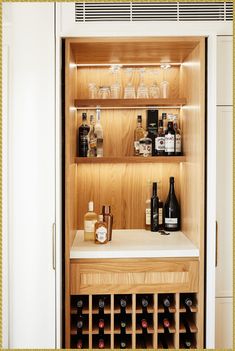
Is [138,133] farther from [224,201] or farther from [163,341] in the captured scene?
[163,341]

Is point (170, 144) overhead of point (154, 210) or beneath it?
overhead

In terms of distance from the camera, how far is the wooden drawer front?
2.34m

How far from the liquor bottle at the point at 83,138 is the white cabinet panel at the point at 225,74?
2.87ft

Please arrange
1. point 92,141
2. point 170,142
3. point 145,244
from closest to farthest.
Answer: point 145,244 → point 170,142 → point 92,141

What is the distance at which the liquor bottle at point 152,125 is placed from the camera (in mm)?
2857

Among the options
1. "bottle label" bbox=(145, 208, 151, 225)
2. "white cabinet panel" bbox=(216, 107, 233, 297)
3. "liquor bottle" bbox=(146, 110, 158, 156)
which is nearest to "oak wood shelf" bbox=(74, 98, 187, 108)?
"liquor bottle" bbox=(146, 110, 158, 156)

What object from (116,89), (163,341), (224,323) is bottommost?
(163,341)

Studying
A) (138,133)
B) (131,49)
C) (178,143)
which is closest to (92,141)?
(138,133)

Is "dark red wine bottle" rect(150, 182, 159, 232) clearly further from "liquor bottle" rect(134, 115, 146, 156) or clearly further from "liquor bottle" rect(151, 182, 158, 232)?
"liquor bottle" rect(134, 115, 146, 156)

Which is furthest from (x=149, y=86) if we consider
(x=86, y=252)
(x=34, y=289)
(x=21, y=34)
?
(x=34, y=289)

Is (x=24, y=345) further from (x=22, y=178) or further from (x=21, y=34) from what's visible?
(x=21, y=34)

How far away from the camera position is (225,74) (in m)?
2.30

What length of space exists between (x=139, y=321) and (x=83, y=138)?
3.76ft

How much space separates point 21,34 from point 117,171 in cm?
110
